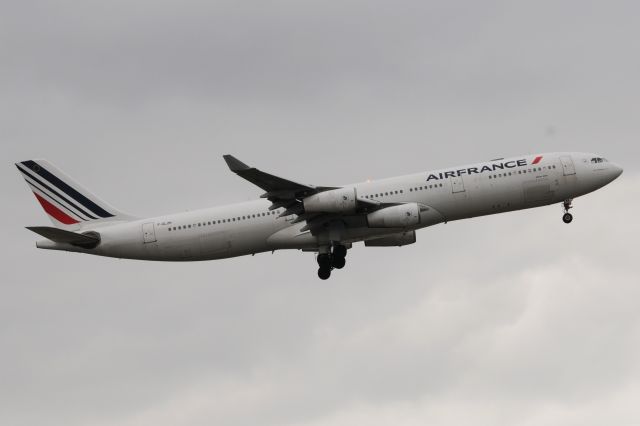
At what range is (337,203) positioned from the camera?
6312 centimetres

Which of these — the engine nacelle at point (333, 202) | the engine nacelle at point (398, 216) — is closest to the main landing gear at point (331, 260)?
the engine nacelle at point (398, 216)

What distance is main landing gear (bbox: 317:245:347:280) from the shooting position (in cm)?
6706

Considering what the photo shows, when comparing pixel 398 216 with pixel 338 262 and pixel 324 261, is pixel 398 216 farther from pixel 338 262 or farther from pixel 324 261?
pixel 324 261

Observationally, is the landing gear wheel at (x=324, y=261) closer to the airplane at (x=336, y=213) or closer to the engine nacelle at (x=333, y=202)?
the airplane at (x=336, y=213)

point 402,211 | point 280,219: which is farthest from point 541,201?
point 280,219

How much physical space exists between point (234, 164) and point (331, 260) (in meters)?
10.0

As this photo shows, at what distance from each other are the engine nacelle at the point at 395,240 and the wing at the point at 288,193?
5.37m

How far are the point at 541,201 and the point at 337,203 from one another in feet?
38.7

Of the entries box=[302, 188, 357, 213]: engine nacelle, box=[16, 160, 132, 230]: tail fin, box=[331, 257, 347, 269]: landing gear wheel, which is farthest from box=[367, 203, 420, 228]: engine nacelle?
box=[16, 160, 132, 230]: tail fin

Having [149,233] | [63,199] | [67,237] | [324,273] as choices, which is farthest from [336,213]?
[63,199]

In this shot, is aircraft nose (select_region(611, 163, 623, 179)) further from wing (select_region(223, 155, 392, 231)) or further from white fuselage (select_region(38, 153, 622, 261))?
wing (select_region(223, 155, 392, 231))

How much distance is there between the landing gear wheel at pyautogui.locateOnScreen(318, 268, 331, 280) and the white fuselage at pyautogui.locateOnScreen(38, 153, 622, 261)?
1348 mm

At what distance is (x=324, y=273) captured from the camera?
6744 centimetres

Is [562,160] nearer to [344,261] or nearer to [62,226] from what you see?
[344,261]
